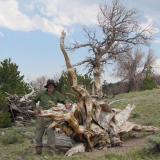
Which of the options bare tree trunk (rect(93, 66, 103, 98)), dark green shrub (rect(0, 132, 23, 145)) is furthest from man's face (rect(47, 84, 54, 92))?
bare tree trunk (rect(93, 66, 103, 98))

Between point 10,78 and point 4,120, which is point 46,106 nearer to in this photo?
point 4,120

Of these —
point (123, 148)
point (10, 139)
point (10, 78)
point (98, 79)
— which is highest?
point (98, 79)

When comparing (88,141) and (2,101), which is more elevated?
(2,101)

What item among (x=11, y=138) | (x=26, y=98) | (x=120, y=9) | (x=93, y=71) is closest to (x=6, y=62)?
(x=26, y=98)

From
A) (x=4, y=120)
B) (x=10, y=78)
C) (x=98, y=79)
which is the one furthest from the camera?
(x=98, y=79)

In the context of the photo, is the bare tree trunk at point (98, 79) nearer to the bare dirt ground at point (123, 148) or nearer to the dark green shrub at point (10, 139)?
the dark green shrub at point (10, 139)

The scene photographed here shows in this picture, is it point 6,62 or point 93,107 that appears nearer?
point 93,107

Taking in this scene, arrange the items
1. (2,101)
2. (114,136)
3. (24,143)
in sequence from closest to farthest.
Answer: (114,136), (24,143), (2,101)

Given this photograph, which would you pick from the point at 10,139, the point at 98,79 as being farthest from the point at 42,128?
the point at 98,79

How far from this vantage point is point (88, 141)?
6555mm

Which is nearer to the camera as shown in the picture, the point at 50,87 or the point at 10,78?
the point at 50,87

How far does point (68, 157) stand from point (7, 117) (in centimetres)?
602

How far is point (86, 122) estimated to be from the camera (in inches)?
266

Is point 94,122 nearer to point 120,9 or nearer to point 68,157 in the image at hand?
point 68,157
